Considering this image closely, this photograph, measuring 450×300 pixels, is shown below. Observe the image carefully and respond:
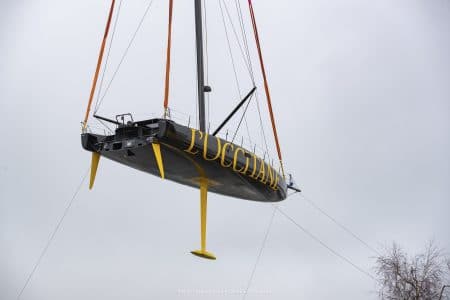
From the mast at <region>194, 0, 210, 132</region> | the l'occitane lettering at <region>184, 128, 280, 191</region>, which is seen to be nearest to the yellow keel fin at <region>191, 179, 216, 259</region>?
the l'occitane lettering at <region>184, 128, 280, 191</region>

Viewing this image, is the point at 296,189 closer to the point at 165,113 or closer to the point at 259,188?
the point at 259,188

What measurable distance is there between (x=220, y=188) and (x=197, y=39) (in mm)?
5442

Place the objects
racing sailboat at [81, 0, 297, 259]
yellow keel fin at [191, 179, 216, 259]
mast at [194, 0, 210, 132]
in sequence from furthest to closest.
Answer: mast at [194, 0, 210, 132], yellow keel fin at [191, 179, 216, 259], racing sailboat at [81, 0, 297, 259]

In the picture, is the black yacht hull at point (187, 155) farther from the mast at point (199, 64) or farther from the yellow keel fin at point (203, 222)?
the mast at point (199, 64)

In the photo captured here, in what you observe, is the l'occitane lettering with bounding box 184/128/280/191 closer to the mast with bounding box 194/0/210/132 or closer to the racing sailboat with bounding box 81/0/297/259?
the racing sailboat with bounding box 81/0/297/259

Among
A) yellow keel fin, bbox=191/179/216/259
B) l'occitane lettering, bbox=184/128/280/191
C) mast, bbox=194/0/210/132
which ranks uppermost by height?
mast, bbox=194/0/210/132

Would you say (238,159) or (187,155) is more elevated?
(238,159)

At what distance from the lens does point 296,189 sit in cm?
2339

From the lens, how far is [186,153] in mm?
15781

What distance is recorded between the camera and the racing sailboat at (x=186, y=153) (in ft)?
49.2

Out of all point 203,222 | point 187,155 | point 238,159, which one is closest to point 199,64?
point 238,159

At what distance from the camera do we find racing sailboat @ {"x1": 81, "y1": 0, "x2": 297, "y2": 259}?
15008 millimetres

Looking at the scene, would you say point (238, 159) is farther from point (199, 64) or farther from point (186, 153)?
point (199, 64)

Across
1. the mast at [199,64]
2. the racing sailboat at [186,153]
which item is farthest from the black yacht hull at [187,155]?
the mast at [199,64]
